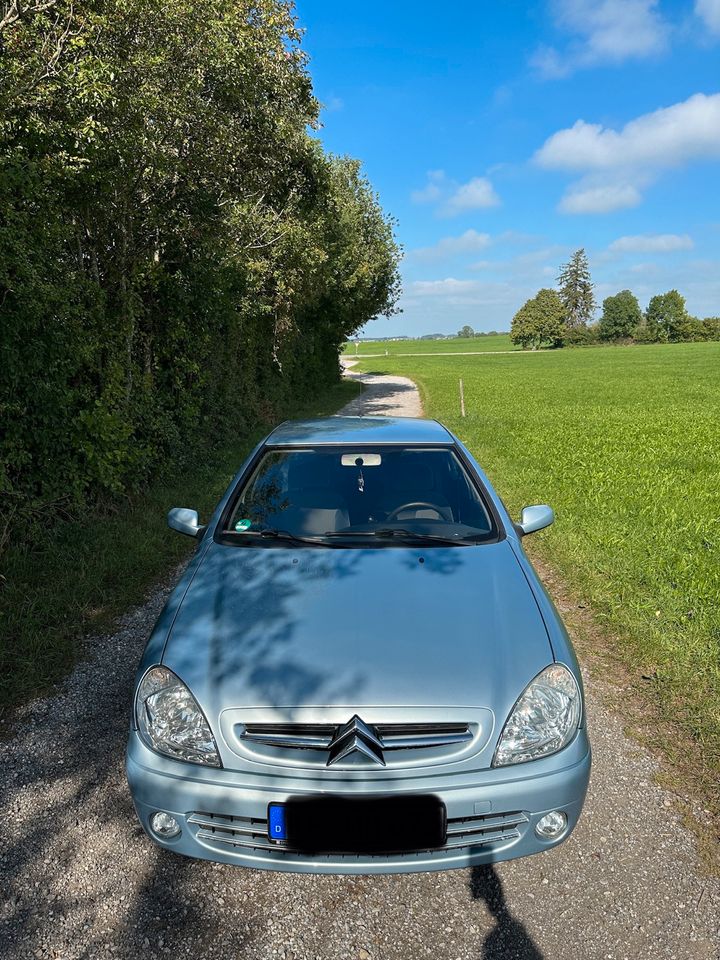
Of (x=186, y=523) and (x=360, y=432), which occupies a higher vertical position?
(x=360, y=432)

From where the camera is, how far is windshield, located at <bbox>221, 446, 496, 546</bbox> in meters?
3.03

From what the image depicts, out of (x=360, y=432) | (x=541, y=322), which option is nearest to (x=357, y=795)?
(x=360, y=432)

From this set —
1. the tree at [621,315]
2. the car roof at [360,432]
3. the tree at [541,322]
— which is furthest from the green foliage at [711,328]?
the car roof at [360,432]

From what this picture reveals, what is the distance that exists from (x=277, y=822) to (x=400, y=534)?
4.68ft

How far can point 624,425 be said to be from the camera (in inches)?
572

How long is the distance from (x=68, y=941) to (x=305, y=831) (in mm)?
870

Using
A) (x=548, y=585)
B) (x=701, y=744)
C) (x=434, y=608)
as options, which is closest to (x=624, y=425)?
(x=548, y=585)

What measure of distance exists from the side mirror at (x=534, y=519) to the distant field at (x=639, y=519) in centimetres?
115

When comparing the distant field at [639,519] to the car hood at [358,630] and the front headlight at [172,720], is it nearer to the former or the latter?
the car hood at [358,630]

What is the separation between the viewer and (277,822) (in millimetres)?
1911

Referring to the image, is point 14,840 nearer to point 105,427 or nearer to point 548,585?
point 548,585

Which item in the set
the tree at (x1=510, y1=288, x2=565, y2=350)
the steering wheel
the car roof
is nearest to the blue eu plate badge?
the steering wheel

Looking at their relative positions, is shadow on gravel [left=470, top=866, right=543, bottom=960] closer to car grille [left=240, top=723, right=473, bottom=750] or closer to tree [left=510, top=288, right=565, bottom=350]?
car grille [left=240, top=723, right=473, bottom=750]

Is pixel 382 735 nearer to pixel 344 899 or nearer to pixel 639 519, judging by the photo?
pixel 344 899
